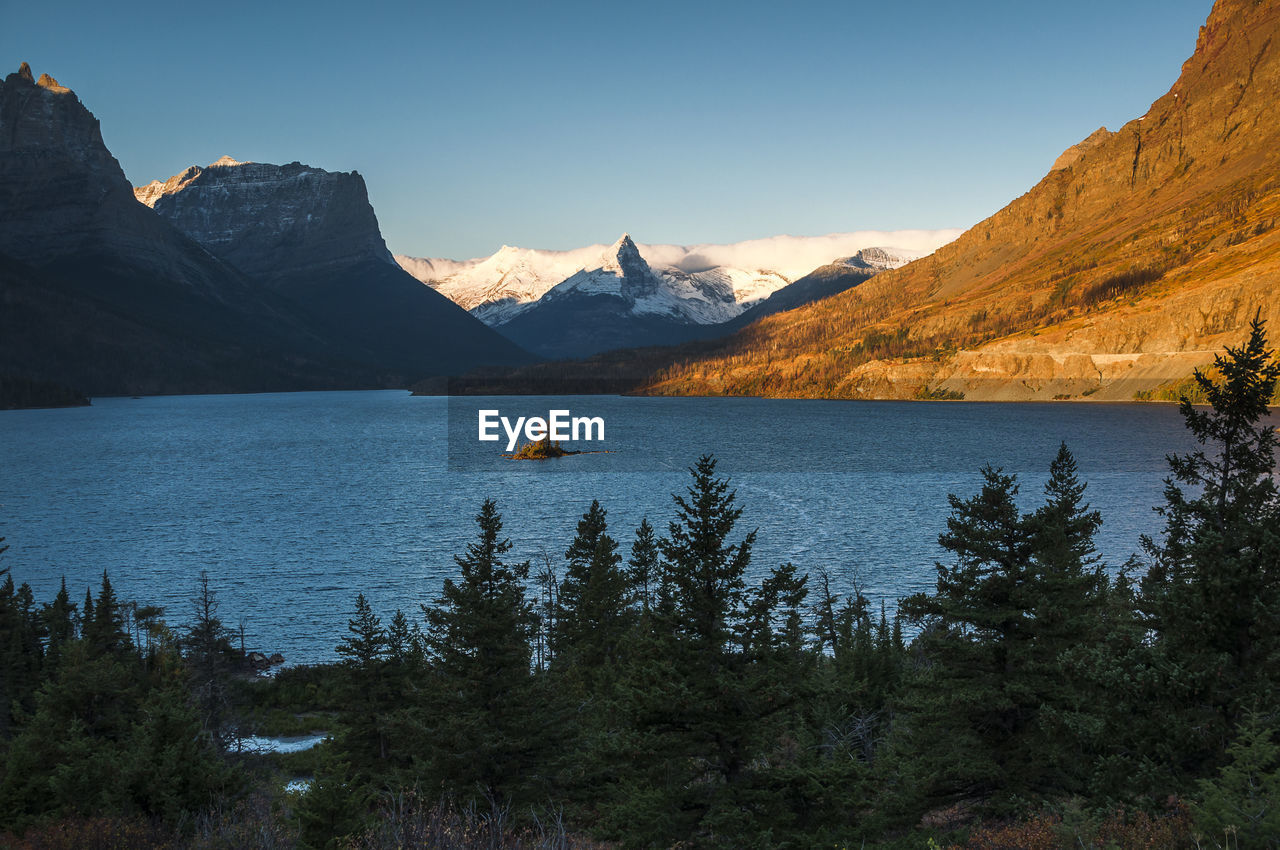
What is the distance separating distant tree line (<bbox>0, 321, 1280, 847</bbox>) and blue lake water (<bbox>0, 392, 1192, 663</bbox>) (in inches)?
1369

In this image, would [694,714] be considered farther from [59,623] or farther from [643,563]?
[59,623]

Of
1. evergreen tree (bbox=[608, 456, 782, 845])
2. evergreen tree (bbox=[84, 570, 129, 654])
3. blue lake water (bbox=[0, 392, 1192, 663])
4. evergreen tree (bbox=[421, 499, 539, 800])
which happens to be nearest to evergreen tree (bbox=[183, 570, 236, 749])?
evergreen tree (bbox=[84, 570, 129, 654])

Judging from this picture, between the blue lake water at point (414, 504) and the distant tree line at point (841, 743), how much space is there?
34.8 m

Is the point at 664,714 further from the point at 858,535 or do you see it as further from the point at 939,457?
the point at 939,457

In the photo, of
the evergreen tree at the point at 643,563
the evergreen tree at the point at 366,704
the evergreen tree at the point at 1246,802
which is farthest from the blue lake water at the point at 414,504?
the evergreen tree at the point at 1246,802

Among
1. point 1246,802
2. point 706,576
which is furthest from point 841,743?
point 1246,802

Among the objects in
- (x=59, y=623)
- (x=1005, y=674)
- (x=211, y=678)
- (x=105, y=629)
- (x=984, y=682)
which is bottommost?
(x=211, y=678)

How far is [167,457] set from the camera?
15888 centimetres

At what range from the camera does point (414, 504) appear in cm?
10575

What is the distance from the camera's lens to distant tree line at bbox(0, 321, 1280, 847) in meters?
14.0

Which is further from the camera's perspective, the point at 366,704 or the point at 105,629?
the point at 105,629

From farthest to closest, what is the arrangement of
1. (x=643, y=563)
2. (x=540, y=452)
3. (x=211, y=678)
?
(x=540, y=452), (x=643, y=563), (x=211, y=678)

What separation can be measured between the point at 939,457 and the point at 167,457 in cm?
15679

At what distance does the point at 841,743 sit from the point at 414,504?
91724 mm
